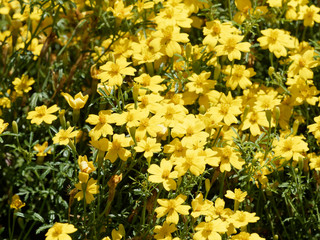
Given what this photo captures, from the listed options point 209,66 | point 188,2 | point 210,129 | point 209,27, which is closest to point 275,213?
point 210,129

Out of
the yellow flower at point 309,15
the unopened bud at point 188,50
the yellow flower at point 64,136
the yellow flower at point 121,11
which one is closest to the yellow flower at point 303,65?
the yellow flower at point 309,15

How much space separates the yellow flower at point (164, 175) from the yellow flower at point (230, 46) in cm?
62

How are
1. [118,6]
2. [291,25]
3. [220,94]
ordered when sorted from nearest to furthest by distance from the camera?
[220,94], [118,6], [291,25]

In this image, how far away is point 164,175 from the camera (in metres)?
1.75

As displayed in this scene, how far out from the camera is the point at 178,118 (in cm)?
192

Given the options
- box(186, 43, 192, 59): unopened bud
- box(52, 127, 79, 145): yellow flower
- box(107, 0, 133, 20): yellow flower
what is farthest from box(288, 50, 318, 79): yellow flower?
box(52, 127, 79, 145): yellow flower

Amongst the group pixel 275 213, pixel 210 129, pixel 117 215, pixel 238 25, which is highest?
pixel 238 25

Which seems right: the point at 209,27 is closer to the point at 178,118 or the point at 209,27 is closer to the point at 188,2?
the point at 188,2

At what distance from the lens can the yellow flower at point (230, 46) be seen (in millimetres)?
2156

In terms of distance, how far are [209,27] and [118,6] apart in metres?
0.42

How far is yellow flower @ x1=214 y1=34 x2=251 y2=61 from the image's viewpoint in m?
2.16

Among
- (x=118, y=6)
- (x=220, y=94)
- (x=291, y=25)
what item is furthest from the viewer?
(x=291, y=25)

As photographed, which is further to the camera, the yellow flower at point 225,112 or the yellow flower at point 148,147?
the yellow flower at point 225,112

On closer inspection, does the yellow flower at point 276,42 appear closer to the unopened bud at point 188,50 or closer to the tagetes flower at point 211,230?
the unopened bud at point 188,50
